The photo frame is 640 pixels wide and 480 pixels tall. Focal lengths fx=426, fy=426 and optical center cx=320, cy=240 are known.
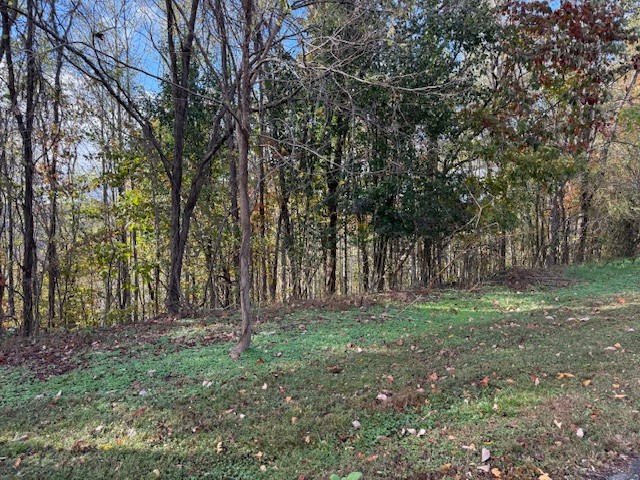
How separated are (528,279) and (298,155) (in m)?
5.25

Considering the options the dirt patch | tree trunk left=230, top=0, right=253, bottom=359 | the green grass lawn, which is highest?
tree trunk left=230, top=0, right=253, bottom=359

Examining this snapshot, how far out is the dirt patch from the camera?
7.57 metres

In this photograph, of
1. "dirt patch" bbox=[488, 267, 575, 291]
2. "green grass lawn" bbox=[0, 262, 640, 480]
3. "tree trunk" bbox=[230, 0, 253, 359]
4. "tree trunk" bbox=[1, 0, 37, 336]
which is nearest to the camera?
"green grass lawn" bbox=[0, 262, 640, 480]

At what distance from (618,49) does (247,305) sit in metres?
6.79

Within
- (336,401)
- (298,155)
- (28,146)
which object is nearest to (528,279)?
(298,155)

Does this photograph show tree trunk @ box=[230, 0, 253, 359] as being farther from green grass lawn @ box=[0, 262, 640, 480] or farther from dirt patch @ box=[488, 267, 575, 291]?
dirt patch @ box=[488, 267, 575, 291]

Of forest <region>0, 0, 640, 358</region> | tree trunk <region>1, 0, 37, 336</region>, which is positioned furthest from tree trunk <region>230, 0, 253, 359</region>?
tree trunk <region>1, 0, 37, 336</region>

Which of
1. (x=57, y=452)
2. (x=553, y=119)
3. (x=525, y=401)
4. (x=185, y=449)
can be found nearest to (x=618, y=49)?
(x=553, y=119)

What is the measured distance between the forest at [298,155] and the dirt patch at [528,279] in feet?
2.38

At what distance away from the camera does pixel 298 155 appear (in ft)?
16.6

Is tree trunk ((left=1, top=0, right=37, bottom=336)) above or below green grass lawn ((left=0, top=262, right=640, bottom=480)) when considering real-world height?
above

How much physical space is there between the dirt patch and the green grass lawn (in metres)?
2.31

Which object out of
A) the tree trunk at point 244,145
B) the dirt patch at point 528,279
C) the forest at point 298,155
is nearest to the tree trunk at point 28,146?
the forest at point 298,155

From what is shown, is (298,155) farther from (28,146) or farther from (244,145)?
(28,146)
